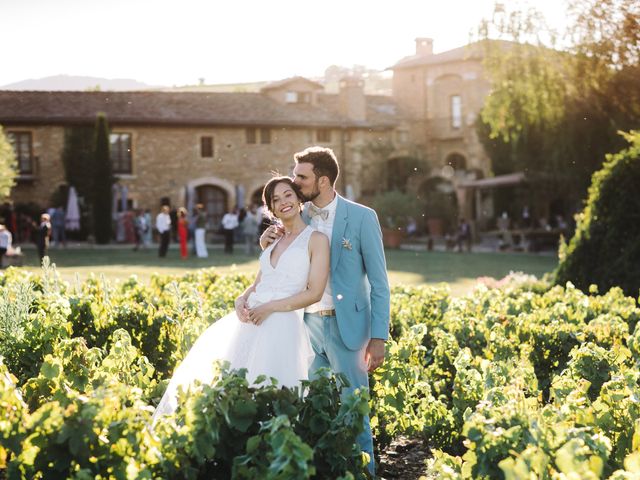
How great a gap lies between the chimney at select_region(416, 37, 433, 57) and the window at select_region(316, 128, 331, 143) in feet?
38.5

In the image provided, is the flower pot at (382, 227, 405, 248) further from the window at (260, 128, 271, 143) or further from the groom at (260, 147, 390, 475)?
the groom at (260, 147, 390, 475)

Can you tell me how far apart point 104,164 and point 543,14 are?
2113 centimetres

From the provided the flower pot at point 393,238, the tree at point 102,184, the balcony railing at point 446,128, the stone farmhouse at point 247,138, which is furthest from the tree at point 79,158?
the balcony railing at point 446,128

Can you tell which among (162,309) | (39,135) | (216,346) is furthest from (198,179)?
(216,346)

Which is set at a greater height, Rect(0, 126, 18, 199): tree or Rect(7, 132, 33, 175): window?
Rect(7, 132, 33, 175): window

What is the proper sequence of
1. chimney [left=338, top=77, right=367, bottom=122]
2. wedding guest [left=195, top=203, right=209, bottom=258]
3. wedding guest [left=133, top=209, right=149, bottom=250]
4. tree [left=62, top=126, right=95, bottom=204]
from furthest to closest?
1. chimney [left=338, top=77, right=367, bottom=122]
2. tree [left=62, top=126, right=95, bottom=204]
3. wedding guest [left=133, top=209, right=149, bottom=250]
4. wedding guest [left=195, top=203, right=209, bottom=258]

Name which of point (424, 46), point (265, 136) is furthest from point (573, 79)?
point (424, 46)

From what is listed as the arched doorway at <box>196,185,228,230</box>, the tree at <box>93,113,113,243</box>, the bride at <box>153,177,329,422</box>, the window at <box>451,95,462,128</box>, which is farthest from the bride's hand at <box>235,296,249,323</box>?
the window at <box>451,95,462,128</box>

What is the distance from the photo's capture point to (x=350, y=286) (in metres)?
4.42

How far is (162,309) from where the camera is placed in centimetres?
684

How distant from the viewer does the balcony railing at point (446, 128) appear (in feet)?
150

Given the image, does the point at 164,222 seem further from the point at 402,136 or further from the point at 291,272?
the point at 402,136

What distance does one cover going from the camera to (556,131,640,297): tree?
995cm

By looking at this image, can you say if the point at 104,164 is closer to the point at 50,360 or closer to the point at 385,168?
the point at 385,168
